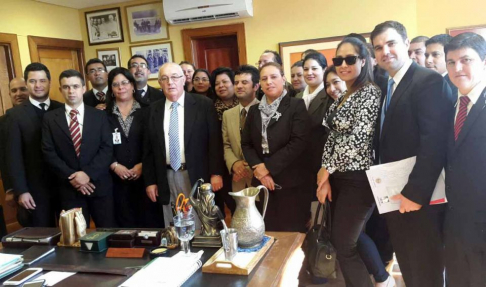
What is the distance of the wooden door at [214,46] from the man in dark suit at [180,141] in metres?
2.24

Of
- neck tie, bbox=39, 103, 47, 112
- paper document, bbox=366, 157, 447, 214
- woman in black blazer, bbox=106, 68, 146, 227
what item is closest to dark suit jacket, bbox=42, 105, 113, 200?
woman in black blazer, bbox=106, 68, 146, 227

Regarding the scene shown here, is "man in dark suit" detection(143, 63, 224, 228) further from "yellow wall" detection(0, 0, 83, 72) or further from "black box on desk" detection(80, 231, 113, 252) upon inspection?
"yellow wall" detection(0, 0, 83, 72)

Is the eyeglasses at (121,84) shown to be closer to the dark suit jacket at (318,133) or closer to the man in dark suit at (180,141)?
the man in dark suit at (180,141)

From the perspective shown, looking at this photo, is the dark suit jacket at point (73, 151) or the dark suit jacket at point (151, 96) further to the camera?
the dark suit jacket at point (151, 96)

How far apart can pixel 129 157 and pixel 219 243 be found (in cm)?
149

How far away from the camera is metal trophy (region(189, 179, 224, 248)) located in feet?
5.39

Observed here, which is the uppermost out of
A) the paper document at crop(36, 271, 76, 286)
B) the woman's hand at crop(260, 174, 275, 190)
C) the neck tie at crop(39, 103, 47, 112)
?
the neck tie at crop(39, 103, 47, 112)

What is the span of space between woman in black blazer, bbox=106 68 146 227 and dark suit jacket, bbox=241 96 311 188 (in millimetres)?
959

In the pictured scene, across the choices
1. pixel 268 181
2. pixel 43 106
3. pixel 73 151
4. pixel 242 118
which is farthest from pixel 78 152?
pixel 268 181

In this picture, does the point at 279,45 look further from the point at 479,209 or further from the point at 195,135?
the point at 479,209

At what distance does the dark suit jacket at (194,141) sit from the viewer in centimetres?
263

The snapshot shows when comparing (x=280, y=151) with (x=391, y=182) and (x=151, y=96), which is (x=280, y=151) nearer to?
(x=391, y=182)

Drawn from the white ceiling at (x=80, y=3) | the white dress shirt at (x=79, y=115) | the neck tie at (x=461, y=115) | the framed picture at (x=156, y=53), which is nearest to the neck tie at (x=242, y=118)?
the white dress shirt at (x=79, y=115)

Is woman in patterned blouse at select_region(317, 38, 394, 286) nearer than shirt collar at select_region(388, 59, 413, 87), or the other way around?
shirt collar at select_region(388, 59, 413, 87)
